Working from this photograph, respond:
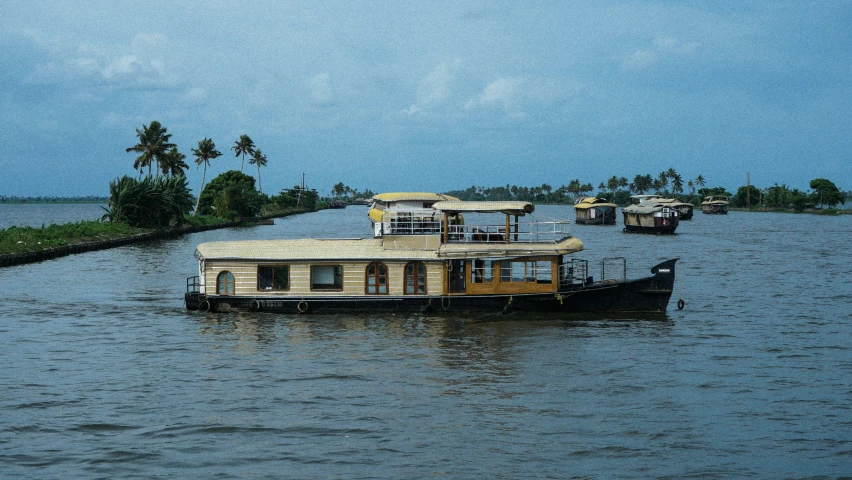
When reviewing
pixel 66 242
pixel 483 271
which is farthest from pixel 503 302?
pixel 66 242

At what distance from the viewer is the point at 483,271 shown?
103 feet

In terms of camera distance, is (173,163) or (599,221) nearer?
(173,163)

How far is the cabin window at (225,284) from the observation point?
106 feet

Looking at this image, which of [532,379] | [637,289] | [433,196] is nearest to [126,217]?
[433,196]

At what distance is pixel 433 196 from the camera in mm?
44625

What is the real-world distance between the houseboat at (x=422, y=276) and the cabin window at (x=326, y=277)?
36 millimetres

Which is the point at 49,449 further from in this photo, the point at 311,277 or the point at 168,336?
the point at 311,277

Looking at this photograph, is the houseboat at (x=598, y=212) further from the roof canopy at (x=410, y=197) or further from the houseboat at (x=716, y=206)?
the roof canopy at (x=410, y=197)

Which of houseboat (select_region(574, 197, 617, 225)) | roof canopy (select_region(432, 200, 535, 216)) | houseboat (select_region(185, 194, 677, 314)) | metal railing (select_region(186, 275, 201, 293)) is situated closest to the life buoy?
houseboat (select_region(185, 194, 677, 314))

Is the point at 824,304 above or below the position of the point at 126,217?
below

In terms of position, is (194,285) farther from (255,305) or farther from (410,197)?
(410,197)

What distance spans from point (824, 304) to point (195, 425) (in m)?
30.2

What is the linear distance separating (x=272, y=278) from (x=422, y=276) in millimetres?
5515

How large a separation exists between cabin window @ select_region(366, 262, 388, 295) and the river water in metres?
1.08
